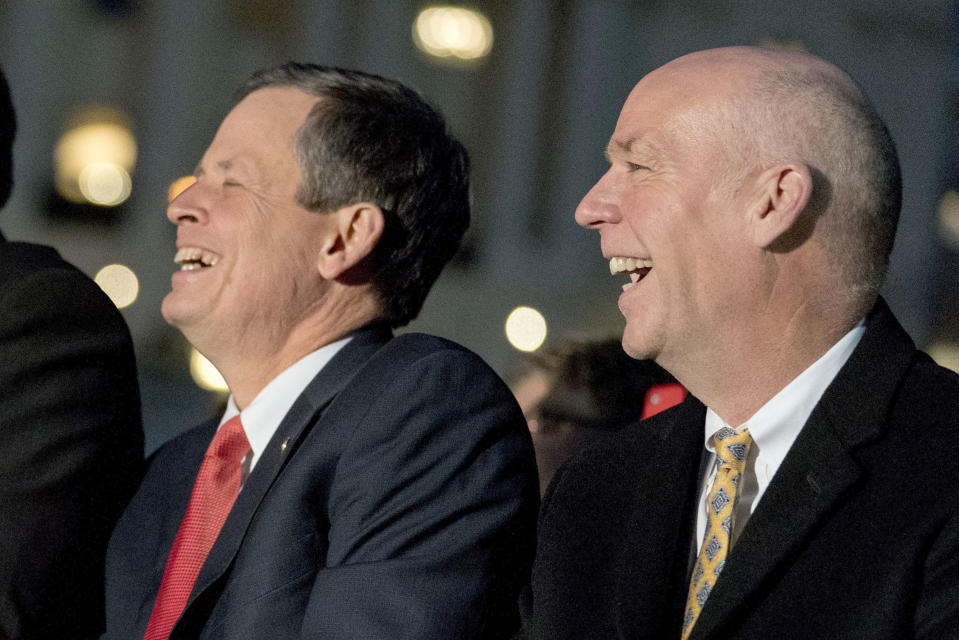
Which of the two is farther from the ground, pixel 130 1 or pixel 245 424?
pixel 130 1

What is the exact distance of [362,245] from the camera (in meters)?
2.60

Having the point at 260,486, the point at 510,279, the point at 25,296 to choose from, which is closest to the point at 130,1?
the point at 510,279

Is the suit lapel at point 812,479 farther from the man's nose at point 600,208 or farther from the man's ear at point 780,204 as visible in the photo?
the man's nose at point 600,208

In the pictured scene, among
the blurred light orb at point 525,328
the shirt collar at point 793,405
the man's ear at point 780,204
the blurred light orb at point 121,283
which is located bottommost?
the blurred light orb at point 121,283

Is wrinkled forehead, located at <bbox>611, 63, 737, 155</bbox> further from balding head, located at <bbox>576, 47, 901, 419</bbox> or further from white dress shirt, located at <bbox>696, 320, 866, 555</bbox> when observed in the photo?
white dress shirt, located at <bbox>696, 320, 866, 555</bbox>

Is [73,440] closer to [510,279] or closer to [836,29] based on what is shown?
[510,279]

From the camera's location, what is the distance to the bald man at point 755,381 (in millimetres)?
1601

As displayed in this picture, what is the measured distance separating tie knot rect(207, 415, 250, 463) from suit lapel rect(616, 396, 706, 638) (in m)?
0.91

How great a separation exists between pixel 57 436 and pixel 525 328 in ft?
5.57

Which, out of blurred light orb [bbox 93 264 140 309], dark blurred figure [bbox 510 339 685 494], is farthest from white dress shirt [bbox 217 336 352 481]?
blurred light orb [bbox 93 264 140 309]

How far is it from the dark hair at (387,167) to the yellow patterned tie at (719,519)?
108cm

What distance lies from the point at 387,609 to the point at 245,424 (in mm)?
660

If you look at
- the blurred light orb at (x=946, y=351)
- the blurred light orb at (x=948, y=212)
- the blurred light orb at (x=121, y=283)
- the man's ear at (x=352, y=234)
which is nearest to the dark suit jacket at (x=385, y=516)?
the man's ear at (x=352, y=234)

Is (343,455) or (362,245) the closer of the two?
(343,455)
